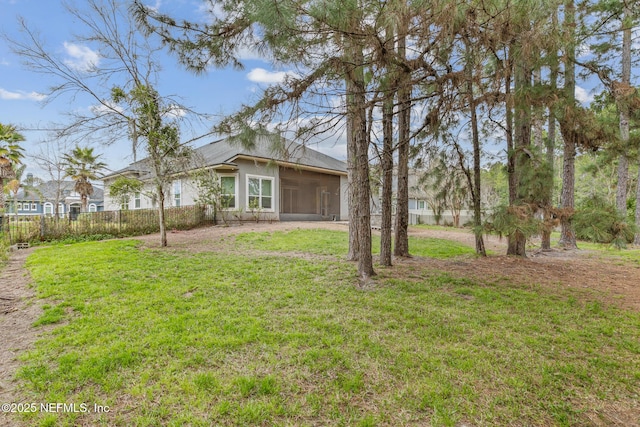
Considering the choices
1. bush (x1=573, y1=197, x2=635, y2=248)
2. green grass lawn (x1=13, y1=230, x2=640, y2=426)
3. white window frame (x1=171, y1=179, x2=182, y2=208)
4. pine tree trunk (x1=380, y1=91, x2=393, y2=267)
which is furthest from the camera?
white window frame (x1=171, y1=179, x2=182, y2=208)

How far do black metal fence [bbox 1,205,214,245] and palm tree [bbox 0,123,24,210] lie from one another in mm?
3322

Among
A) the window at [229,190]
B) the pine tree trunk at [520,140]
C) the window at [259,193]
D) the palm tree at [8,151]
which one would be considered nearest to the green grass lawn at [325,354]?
the pine tree trunk at [520,140]

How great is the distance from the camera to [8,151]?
48.4 ft

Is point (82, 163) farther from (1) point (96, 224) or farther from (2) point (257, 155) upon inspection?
(2) point (257, 155)

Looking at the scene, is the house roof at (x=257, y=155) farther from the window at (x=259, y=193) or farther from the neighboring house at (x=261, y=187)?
the window at (x=259, y=193)

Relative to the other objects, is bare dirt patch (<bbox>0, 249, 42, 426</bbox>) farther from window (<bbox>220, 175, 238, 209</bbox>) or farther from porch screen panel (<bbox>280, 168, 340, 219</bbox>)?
porch screen panel (<bbox>280, 168, 340, 219</bbox>)

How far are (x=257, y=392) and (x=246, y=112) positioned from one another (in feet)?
12.4

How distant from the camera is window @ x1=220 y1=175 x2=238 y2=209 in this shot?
47.9ft

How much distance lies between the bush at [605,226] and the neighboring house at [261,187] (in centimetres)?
942

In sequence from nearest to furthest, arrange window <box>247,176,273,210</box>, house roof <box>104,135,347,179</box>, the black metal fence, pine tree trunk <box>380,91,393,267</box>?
house roof <box>104,135,347,179</box>
pine tree trunk <box>380,91,393,267</box>
the black metal fence
window <box>247,176,273,210</box>

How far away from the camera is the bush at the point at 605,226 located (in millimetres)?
3621

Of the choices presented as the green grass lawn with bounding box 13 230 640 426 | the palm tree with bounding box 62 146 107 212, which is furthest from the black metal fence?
the palm tree with bounding box 62 146 107 212

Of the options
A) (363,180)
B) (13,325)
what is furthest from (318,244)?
(13,325)

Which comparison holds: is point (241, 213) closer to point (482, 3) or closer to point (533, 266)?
point (533, 266)
